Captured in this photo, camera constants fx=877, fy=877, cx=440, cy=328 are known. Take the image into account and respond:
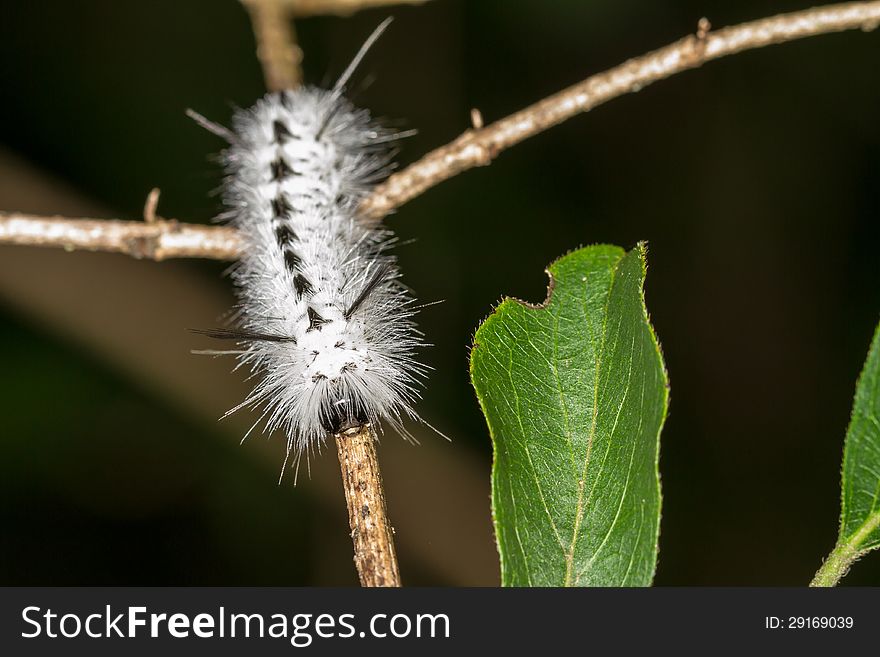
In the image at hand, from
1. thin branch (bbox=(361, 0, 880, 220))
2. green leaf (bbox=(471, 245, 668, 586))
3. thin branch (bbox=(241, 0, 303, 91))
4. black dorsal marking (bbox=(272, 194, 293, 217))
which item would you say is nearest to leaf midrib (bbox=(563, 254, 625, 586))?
green leaf (bbox=(471, 245, 668, 586))

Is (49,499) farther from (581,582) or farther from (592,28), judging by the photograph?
(592,28)

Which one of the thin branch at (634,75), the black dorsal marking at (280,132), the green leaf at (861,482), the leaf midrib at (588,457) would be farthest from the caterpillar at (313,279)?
the green leaf at (861,482)

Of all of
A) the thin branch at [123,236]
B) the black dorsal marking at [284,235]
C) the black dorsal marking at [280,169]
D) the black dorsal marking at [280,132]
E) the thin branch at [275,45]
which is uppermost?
the thin branch at [275,45]

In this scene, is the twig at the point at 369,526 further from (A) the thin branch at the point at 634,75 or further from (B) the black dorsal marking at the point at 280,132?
(B) the black dorsal marking at the point at 280,132

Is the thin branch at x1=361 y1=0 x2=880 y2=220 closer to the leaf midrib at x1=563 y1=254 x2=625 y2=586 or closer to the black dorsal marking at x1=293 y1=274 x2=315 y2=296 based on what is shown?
the black dorsal marking at x1=293 y1=274 x2=315 y2=296

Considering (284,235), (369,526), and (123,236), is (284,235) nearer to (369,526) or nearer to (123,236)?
(123,236)

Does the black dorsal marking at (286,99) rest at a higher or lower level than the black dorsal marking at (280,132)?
higher
